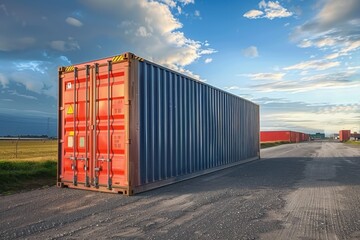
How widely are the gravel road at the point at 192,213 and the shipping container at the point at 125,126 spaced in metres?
0.54

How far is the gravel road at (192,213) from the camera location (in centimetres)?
497

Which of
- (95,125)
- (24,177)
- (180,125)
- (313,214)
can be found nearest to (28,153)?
(24,177)

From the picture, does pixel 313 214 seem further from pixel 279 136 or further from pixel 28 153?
pixel 279 136

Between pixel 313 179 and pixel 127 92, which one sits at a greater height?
pixel 127 92

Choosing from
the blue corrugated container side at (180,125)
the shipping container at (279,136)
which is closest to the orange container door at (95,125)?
the blue corrugated container side at (180,125)

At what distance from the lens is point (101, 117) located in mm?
8836

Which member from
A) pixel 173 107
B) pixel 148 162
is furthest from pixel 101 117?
pixel 173 107

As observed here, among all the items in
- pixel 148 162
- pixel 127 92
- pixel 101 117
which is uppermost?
pixel 127 92

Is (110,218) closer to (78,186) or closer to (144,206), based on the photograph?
(144,206)

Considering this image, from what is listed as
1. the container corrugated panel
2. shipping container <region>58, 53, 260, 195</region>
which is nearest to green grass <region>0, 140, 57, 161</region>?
shipping container <region>58, 53, 260, 195</region>

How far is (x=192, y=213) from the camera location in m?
6.15

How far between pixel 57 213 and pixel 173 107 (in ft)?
16.6

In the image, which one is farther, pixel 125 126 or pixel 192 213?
pixel 125 126

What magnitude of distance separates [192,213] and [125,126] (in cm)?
312
